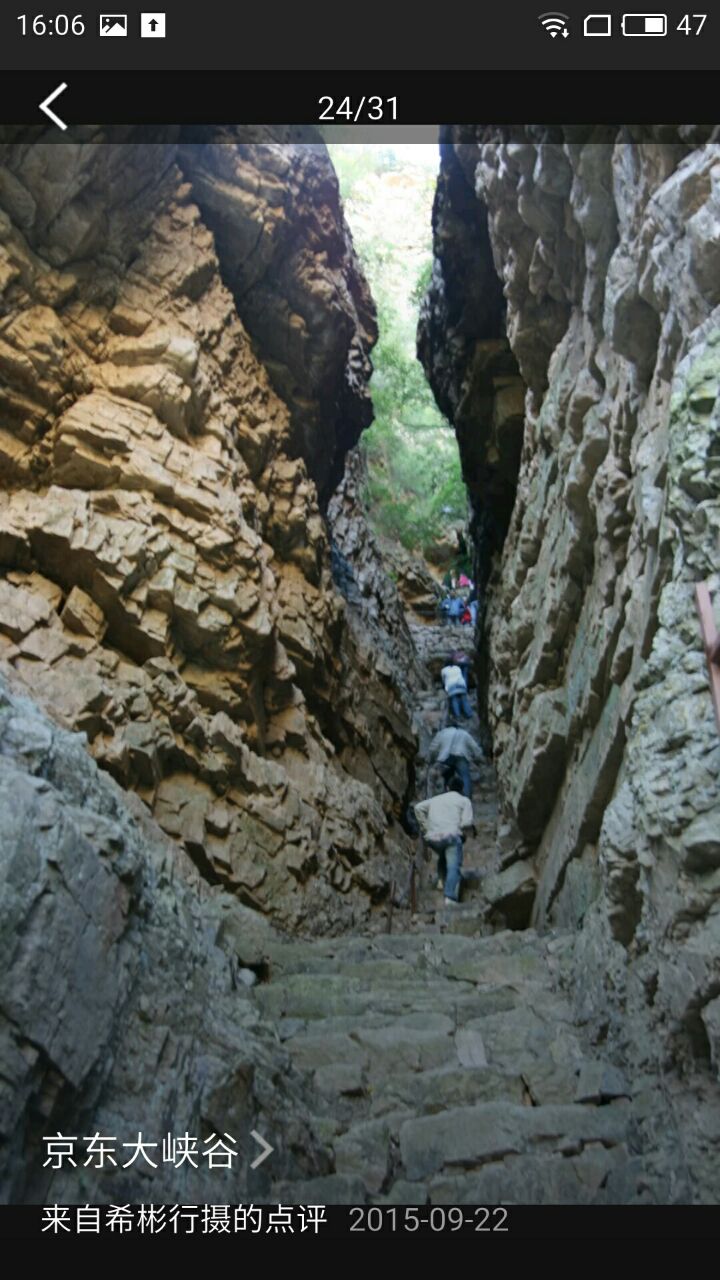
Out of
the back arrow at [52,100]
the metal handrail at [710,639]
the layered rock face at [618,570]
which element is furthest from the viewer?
the layered rock face at [618,570]

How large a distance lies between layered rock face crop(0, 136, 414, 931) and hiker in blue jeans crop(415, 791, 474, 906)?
61 cm

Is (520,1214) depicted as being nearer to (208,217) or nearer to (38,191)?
(38,191)

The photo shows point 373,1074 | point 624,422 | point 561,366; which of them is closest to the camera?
point 373,1074

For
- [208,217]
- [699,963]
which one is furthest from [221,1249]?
[208,217]

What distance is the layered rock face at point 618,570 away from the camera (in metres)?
3.73

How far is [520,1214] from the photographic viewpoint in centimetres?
225

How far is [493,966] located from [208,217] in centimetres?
908
